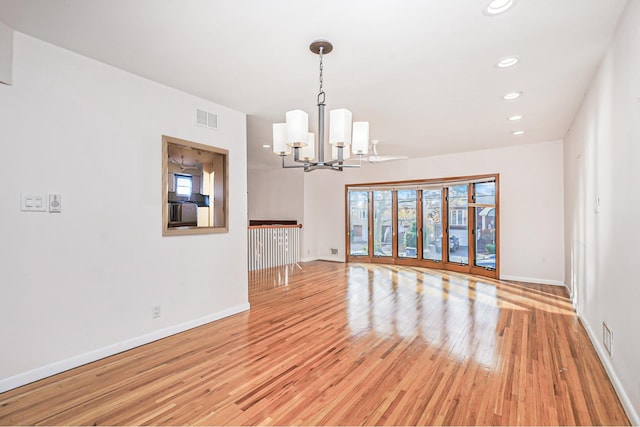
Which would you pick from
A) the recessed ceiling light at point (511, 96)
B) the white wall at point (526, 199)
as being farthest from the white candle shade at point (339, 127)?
the white wall at point (526, 199)

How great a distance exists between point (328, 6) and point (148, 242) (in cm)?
261

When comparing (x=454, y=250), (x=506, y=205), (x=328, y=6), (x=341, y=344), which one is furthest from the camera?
(x=454, y=250)

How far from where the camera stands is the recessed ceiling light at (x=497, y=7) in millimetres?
1992

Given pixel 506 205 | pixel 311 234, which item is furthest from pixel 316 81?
pixel 311 234

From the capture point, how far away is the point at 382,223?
832cm

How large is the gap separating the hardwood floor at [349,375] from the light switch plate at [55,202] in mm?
1303

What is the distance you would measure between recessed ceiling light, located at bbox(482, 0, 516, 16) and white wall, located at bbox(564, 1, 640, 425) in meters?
0.68

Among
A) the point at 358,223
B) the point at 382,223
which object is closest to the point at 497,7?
the point at 382,223

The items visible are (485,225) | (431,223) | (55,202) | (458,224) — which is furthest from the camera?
(431,223)

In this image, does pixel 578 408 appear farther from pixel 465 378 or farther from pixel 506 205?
pixel 506 205

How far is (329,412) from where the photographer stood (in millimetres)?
2021

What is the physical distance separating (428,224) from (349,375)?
18.9ft

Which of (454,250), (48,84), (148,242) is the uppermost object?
(48,84)

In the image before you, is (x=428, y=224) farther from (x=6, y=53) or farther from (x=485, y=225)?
(x=6, y=53)
